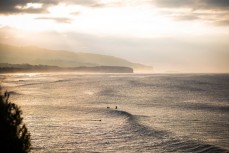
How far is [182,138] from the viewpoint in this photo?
33.5 metres

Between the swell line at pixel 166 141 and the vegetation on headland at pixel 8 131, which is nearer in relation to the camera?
the vegetation on headland at pixel 8 131

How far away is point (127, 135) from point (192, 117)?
670 inches

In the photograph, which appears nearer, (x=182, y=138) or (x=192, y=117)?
(x=182, y=138)

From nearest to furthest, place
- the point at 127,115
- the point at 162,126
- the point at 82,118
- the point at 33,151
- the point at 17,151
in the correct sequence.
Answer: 1. the point at 17,151
2. the point at 33,151
3. the point at 162,126
4. the point at 82,118
5. the point at 127,115

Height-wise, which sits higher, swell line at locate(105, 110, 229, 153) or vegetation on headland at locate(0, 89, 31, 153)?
vegetation on headland at locate(0, 89, 31, 153)

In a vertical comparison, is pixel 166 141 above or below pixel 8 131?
below

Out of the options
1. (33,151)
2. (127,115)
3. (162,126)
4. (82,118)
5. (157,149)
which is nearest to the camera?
(33,151)

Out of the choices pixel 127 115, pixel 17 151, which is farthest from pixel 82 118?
pixel 17 151

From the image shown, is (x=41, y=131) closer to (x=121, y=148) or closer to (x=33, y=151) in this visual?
(x=33, y=151)

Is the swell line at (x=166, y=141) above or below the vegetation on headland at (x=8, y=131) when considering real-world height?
below

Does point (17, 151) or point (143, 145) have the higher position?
point (17, 151)

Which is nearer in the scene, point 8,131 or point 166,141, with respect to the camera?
point 8,131

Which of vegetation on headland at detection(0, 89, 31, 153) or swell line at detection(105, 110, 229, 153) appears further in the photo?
swell line at detection(105, 110, 229, 153)

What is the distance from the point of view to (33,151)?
2778 cm
